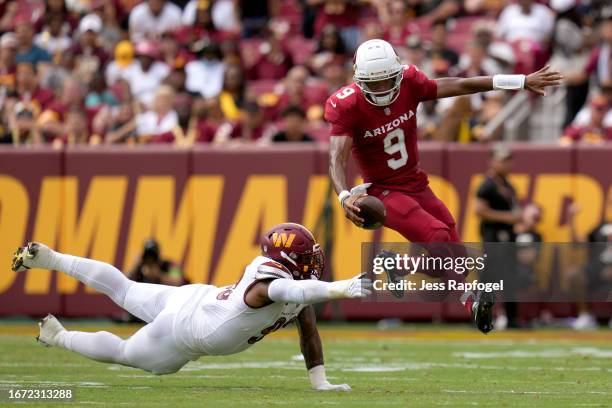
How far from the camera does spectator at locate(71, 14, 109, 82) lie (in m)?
17.7

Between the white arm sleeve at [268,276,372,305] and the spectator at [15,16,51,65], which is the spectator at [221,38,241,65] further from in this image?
the white arm sleeve at [268,276,372,305]

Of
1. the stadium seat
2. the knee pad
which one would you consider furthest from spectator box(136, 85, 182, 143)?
the knee pad

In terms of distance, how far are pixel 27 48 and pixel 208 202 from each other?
450 centimetres

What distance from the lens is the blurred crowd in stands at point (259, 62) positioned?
15.3 m

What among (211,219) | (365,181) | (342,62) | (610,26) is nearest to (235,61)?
(342,62)

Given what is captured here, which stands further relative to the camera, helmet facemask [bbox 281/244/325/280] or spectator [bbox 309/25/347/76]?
spectator [bbox 309/25/347/76]

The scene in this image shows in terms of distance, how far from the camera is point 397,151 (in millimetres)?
9055

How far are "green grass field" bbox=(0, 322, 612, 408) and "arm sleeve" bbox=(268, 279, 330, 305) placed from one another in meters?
0.59

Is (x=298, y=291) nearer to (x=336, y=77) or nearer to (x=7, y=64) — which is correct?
(x=336, y=77)

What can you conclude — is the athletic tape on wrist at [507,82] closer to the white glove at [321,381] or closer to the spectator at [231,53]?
the white glove at [321,381]

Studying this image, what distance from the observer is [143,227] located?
1476 cm

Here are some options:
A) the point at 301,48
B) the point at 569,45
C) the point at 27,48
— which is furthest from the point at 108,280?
the point at 27,48

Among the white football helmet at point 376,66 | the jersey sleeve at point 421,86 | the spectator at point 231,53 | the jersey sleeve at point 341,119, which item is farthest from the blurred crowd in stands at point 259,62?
the white football helmet at point 376,66

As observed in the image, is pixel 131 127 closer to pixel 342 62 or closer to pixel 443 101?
pixel 342 62
